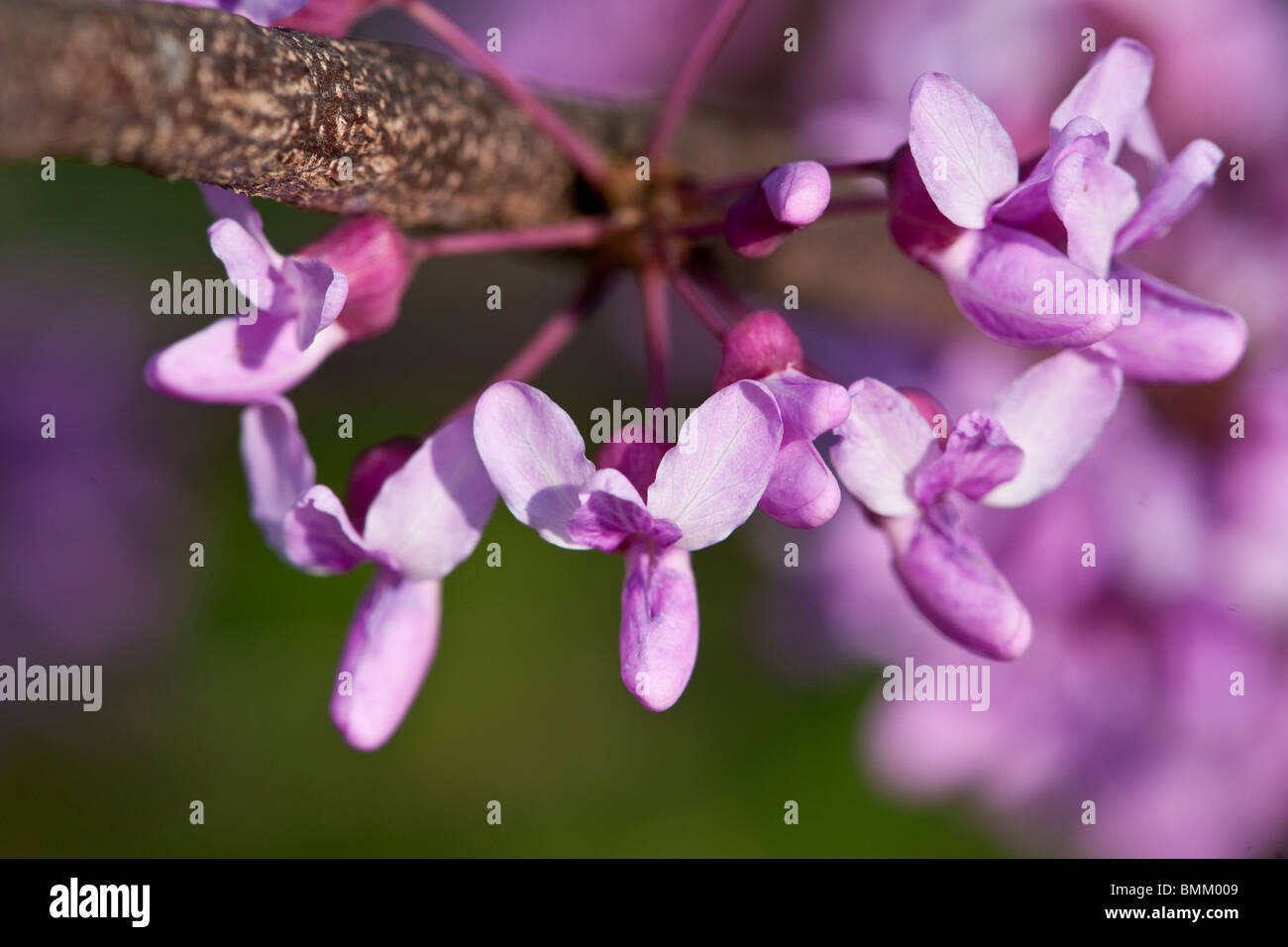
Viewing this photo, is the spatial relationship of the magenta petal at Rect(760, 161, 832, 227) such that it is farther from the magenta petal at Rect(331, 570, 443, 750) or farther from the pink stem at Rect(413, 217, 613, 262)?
the magenta petal at Rect(331, 570, 443, 750)

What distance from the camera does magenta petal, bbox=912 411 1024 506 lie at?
103cm

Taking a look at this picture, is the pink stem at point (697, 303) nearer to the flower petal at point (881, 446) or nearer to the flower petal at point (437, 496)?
the flower petal at point (881, 446)

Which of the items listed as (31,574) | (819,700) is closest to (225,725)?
(31,574)

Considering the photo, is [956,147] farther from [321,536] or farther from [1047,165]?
[321,536]

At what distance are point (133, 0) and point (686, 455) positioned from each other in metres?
0.53

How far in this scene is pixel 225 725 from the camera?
360 centimetres

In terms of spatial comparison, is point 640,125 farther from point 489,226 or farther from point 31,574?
point 31,574

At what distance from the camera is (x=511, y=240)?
117 centimetres

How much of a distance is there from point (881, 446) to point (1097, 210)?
28 centimetres

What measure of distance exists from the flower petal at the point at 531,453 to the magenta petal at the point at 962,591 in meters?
0.34

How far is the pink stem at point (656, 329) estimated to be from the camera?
1.16m

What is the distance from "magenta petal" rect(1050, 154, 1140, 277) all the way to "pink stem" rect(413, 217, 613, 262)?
51cm

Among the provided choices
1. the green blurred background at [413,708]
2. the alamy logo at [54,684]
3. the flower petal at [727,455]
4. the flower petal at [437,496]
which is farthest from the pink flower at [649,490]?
the alamy logo at [54,684]
